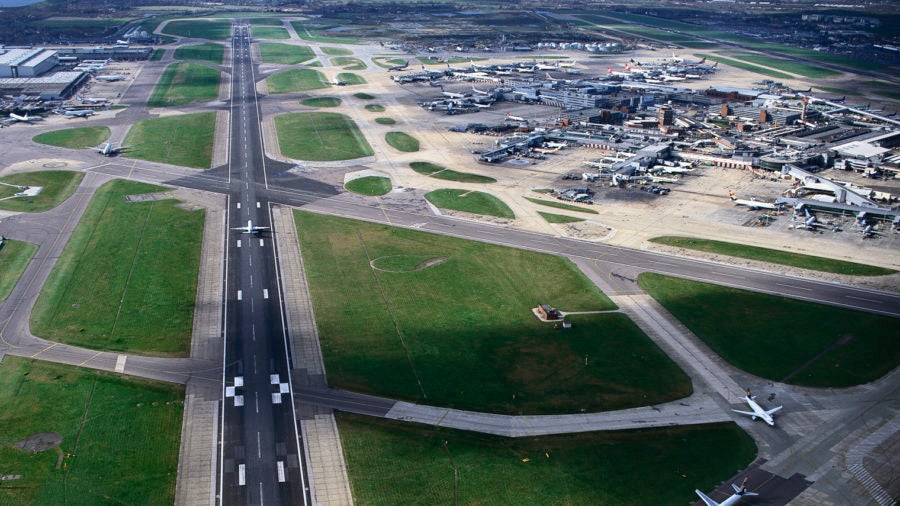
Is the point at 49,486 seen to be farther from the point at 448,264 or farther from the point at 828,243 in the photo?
the point at 828,243

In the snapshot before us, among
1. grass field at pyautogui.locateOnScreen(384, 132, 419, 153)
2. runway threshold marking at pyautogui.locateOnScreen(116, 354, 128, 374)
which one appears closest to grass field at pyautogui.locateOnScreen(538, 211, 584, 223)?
grass field at pyautogui.locateOnScreen(384, 132, 419, 153)

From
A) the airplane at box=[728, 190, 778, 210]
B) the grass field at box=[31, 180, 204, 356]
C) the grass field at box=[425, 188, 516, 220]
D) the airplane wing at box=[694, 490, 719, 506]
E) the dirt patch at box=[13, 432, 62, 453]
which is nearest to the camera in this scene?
the airplane wing at box=[694, 490, 719, 506]

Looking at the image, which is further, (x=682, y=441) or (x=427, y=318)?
(x=427, y=318)

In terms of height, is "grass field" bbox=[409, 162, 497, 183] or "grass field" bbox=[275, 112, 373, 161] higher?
"grass field" bbox=[275, 112, 373, 161]

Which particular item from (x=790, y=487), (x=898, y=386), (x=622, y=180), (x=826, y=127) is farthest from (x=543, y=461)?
(x=826, y=127)

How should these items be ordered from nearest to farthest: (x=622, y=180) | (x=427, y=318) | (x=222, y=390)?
(x=222, y=390)
(x=427, y=318)
(x=622, y=180)

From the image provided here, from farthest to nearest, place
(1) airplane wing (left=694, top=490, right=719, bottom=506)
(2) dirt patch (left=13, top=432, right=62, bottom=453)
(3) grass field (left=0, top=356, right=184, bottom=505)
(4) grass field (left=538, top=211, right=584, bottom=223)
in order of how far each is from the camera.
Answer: (4) grass field (left=538, top=211, right=584, bottom=223) < (2) dirt patch (left=13, top=432, right=62, bottom=453) < (3) grass field (left=0, top=356, right=184, bottom=505) < (1) airplane wing (left=694, top=490, right=719, bottom=506)

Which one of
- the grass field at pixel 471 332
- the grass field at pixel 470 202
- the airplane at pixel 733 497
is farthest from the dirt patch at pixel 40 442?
the grass field at pixel 470 202

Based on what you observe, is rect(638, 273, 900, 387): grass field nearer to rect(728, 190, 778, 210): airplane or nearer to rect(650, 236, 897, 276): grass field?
rect(650, 236, 897, 276): grass field
